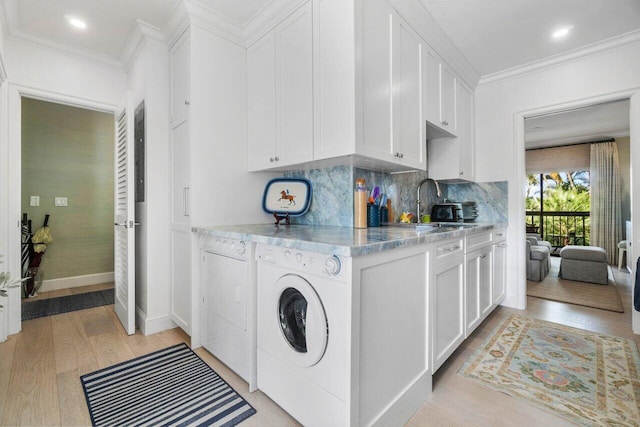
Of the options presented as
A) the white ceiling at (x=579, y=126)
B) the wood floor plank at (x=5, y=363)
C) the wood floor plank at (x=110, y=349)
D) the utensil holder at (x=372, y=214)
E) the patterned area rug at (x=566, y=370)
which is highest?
the white ceiling at (x=579, y=126)

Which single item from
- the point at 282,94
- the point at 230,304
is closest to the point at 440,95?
the point at 282,94

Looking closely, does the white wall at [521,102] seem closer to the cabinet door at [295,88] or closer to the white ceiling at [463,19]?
the white ceiling at [463,19]

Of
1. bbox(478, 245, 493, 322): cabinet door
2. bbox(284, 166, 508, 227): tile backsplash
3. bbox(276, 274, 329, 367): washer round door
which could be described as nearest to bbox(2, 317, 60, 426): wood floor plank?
bbox(276, 274, 329, 367): washer round door

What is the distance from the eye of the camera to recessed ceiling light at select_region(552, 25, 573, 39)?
236 centimetres

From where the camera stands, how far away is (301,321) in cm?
142

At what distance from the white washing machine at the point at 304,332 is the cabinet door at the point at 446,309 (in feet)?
2.26

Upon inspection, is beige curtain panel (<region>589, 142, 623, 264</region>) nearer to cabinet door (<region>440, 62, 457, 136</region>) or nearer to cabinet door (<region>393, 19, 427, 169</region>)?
cabinet door (<region>440, 62, 457, 136</region>)

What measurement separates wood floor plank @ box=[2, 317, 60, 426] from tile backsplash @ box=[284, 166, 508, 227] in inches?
71.4

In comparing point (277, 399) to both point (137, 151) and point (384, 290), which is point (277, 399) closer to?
point (384, 290)

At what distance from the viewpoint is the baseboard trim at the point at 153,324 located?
2355 millimetres

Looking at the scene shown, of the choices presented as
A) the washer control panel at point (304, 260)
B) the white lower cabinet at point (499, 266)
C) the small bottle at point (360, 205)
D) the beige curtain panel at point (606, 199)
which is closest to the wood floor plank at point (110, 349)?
the washer control panel at point (304, 260)

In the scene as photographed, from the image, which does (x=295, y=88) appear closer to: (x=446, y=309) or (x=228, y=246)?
(x=228, y=246)

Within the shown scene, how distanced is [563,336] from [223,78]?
11.1 ft

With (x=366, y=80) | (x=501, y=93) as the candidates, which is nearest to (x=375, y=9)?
(x=366, y=80)
